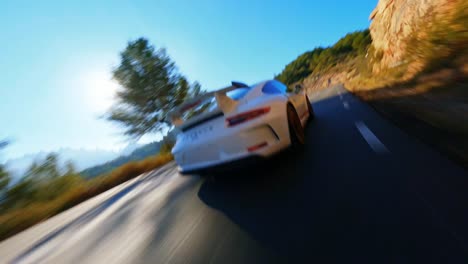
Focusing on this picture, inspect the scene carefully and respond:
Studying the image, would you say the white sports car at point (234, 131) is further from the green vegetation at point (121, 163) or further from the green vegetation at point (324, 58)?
the green vegetation at point (324, 58)

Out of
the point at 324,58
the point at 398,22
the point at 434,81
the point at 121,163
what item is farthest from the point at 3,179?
the point at 324,58

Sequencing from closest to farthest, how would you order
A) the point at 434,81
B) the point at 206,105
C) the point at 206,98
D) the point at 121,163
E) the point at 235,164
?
1. the point at 235,164
2. the point at 206,98
3. the point at 206,105
4. the point at 434,81
5. the point at 121,163

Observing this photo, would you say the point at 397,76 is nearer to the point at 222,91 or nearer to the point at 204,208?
the point at 222,91

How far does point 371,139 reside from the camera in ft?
9.43

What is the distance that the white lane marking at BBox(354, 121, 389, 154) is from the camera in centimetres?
247

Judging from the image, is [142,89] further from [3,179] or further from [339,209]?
[339,209]

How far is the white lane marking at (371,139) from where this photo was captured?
2.47 m

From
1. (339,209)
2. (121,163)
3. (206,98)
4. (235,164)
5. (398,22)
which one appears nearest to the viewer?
(339,209)

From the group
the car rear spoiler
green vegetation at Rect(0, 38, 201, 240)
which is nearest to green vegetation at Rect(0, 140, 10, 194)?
green vegetation at Rect(0, 38, 201, 240)

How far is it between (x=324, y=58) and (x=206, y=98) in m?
46.7

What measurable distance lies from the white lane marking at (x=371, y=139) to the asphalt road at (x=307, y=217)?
2cm

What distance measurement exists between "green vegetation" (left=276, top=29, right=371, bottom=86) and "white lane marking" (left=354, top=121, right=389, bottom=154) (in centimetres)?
3388

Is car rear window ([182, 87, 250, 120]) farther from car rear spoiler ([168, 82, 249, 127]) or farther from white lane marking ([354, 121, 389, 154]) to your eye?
white lane marking ([354, 121, 389, 154])

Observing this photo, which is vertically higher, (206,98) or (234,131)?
(206,98)
